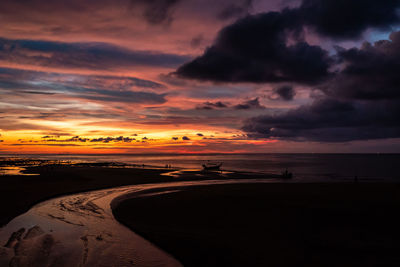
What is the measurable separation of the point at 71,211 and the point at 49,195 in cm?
903

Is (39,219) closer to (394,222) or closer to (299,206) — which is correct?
(299,206)

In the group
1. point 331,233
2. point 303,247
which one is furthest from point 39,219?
point 331,233

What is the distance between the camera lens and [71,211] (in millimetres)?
22734

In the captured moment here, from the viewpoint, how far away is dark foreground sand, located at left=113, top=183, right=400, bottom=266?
12.6 meters

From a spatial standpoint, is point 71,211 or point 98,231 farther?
point 71,211

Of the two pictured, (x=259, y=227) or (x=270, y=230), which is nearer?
(x=270, y=230)

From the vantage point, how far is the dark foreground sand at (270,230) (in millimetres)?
12598

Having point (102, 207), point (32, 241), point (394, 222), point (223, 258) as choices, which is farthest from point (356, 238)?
point (102, 207)

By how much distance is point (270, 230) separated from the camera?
16.8m

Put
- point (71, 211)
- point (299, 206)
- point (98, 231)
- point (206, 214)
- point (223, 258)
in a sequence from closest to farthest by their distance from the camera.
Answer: point (223, 258), point (98, 231), point (206, 214), point (71, 211), point (299, 206)

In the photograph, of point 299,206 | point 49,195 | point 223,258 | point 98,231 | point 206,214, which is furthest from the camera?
point 49,195

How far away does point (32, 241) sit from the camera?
1477 centimetres

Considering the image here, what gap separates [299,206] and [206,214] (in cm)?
912

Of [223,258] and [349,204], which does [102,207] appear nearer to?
[223,258]
